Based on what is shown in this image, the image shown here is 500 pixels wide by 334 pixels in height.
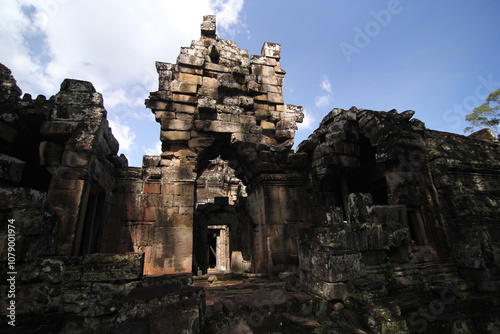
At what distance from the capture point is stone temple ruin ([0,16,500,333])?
3271 mm

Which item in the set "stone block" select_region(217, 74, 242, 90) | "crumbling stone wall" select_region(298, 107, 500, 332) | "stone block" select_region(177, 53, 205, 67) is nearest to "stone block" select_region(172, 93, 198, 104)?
"stone block" select_region(217, 74, 242, 90)

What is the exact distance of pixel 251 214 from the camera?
863cm

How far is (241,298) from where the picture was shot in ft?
13.2

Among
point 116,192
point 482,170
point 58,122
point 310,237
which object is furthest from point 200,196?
point 482,170

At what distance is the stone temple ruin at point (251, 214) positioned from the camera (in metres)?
3.27

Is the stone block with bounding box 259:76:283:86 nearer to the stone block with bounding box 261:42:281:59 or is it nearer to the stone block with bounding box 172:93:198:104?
the stone block with bounding box 261:42:281:59

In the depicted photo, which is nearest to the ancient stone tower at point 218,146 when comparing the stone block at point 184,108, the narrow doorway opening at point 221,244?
the stone block at point 184,108

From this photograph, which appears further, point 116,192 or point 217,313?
point 116,192

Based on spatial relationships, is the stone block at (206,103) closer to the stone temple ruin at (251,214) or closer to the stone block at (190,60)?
the stone temple ruin at (251,214)

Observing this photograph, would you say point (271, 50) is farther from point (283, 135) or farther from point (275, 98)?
point (283, 135)

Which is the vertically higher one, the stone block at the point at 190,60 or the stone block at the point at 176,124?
the stone block at the point at 190,60

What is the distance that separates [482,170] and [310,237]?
5693 mm

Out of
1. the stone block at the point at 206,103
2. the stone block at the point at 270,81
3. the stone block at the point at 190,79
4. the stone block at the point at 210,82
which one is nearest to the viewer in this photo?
the stone block at the point at 206,103

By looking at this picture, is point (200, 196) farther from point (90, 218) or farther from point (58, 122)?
point (58, 122)
